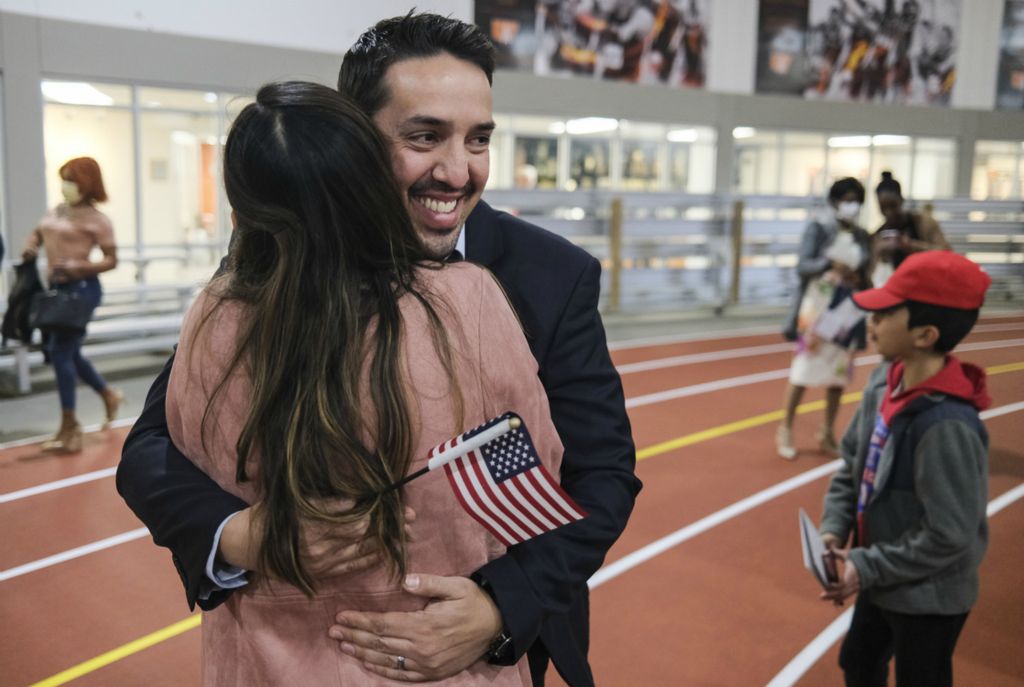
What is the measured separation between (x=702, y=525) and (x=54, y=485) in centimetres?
411

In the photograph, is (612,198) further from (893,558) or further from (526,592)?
(526,592)

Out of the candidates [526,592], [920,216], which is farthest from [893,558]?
[920,216]

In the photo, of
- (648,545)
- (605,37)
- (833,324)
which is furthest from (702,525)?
(605,37)

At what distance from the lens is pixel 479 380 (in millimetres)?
1278

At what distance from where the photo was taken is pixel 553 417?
5.62ft

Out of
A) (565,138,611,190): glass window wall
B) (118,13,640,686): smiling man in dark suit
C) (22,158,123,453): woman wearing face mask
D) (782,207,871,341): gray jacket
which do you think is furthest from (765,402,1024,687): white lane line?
(565,138,611,190): glass window wall

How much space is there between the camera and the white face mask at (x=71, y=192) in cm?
652

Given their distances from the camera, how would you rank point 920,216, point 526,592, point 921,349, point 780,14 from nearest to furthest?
point 526,592
point 921,349
point 920,216
point 780,14

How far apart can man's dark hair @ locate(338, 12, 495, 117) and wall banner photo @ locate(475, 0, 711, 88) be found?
10376mm

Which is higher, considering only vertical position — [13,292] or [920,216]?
[920,216]

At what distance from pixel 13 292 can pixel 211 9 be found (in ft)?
10.6

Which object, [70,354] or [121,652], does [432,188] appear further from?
[70,354]

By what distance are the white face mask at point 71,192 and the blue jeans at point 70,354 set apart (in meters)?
0.58

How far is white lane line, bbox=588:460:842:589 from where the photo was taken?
4.68m
